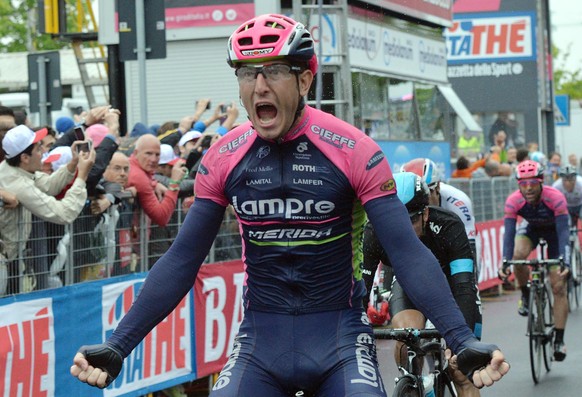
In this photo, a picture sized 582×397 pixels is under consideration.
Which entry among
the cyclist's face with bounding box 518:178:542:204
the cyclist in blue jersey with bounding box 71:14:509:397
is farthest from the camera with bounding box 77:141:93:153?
the cyclist's face with bounding box 518:178:542:204

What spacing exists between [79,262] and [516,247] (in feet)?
22.8

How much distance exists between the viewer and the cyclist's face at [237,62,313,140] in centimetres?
459

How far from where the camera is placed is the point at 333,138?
4.73 meters

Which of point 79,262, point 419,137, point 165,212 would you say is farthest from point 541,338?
point 419,137

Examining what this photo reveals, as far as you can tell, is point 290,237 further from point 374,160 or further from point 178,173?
point 178,173

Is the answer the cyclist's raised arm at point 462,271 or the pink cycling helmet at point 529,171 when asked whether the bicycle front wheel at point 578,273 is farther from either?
the cyclist's raised arm at point 462,271

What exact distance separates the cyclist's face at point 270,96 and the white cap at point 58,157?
15.7 ft

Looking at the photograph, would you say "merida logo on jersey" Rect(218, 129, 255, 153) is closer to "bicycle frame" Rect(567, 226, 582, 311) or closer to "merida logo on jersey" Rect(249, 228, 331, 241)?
"merida logo on jersey" Rect(249, 228, 331, 241)

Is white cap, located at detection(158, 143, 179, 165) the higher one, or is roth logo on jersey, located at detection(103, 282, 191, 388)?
white cap, located at detection(158, 143, 179, 165)

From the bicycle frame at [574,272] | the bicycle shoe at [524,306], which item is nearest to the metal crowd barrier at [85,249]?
the bicycle shoe at [524,306]

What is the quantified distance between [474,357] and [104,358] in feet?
4.27

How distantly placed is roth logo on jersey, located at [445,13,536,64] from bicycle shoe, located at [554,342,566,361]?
32470 millimetres

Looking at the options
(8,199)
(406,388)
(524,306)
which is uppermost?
(8,199)

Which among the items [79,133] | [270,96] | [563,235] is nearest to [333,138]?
[270,96]
